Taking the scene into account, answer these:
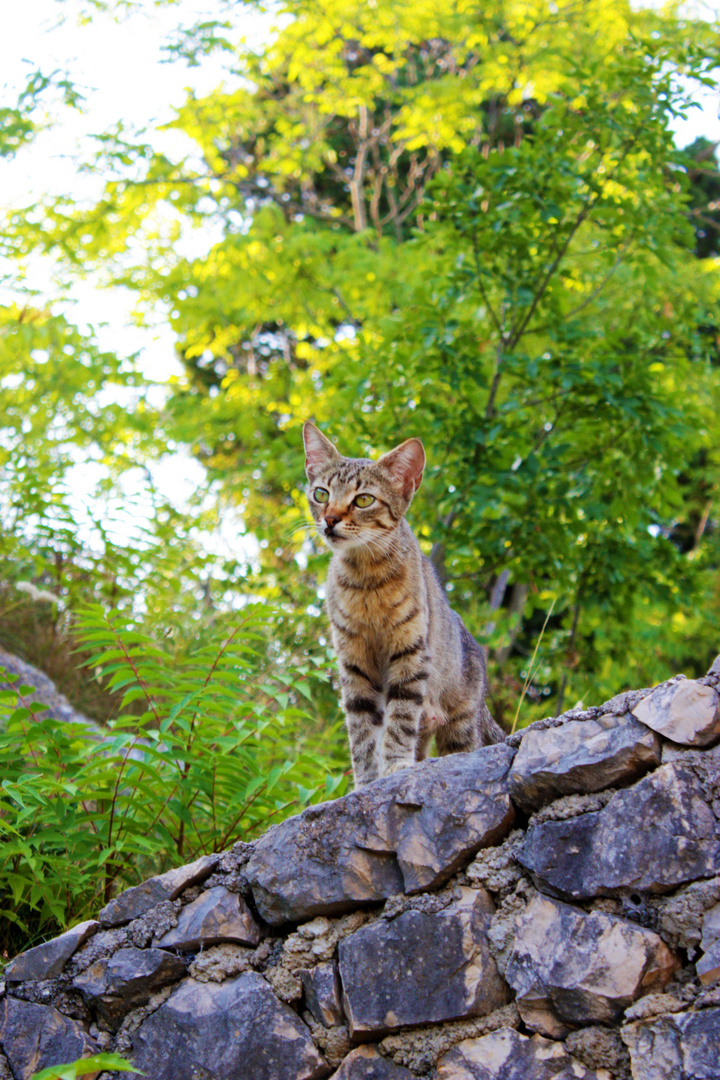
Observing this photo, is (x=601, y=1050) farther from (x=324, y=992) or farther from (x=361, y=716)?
(x=361, y=716)

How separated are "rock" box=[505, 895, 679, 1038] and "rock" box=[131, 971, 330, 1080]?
684 millimetres

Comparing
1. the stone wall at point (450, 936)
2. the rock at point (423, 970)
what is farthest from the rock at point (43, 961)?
the rock at point (423, 970)

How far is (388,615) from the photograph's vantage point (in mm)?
3520

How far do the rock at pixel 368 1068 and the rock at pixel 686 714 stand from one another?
1.18 metres

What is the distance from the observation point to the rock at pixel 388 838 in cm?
247

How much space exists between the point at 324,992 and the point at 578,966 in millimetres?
796

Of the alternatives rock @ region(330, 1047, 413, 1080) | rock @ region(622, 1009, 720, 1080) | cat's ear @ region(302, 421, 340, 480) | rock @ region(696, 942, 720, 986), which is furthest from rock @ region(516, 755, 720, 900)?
cat's ear @ region(302, 421, 340, 480)

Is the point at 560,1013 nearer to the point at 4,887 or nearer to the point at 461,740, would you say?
the point at 461,740

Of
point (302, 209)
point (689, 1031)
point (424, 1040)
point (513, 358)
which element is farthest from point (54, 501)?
point (302, 209)

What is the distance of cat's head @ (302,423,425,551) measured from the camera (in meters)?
3.62

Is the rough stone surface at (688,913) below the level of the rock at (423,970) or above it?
above

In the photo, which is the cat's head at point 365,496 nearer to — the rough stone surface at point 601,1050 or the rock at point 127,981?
the rock at point 127,981

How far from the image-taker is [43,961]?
9.00 feet

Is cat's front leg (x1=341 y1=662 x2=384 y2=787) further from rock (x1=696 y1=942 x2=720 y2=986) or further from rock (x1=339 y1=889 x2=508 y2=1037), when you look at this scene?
rock (x1=696 y1=942 x2=720 y2=986)
